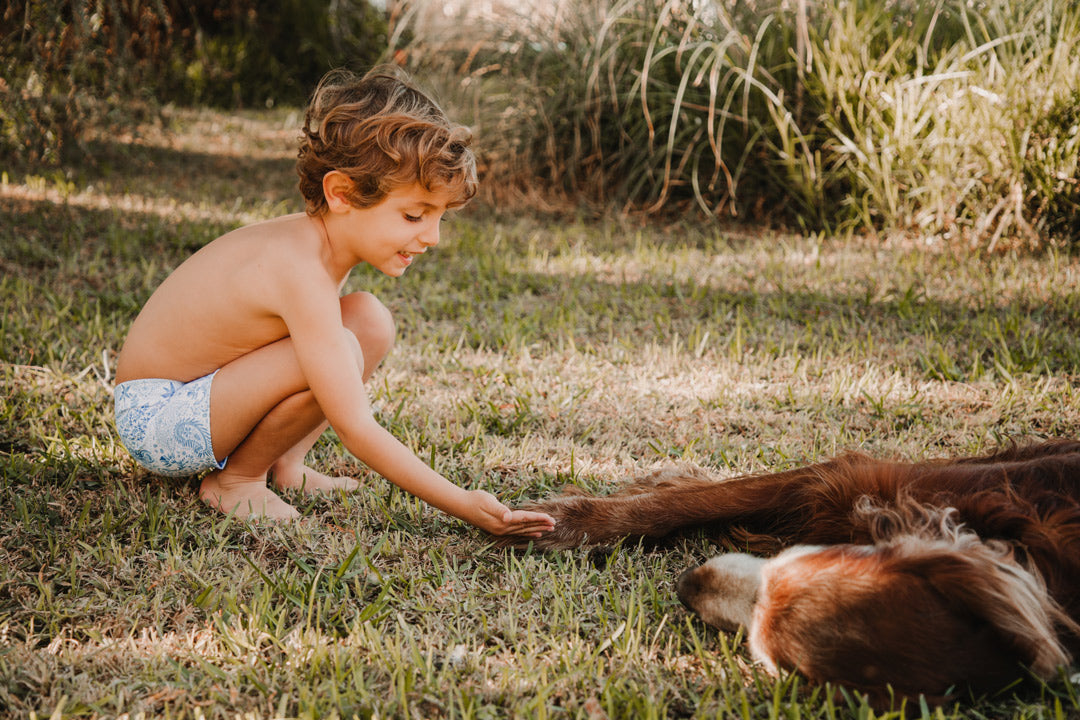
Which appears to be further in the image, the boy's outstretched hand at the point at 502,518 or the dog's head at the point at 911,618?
the boy's outstretched hand at the point at 502,518

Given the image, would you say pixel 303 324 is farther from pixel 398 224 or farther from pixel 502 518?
pixel 502 518

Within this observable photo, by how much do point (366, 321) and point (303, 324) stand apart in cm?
36

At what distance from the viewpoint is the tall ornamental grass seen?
4.00m

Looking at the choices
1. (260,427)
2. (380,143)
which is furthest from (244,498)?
(380,143)

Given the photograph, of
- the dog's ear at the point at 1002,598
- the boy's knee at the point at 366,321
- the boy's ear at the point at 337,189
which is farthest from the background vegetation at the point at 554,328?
the boy's ear at the point at 337,189

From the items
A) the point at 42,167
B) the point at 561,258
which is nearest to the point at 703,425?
the point at 561,258

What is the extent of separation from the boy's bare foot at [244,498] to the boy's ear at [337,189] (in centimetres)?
70

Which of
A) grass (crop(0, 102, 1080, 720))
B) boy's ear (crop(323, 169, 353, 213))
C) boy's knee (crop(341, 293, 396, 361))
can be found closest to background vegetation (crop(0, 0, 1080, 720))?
grass (crop(0, 102, 1080, 720))

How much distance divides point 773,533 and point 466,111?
4221mm

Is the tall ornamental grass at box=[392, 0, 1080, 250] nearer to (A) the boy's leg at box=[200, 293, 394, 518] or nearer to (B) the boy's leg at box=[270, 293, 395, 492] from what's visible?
(B) the boy's leg at box=[270, 293, 395, 492]

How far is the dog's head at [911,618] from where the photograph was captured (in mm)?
1290

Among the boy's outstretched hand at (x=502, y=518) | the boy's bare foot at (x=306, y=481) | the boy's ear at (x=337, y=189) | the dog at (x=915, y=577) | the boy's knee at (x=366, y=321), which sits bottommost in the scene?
the boy's bare foot at (x=306, y=481)

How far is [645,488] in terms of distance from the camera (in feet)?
6.90

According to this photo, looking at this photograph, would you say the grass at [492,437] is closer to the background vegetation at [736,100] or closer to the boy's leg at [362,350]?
the boy's leg at [362,350]
